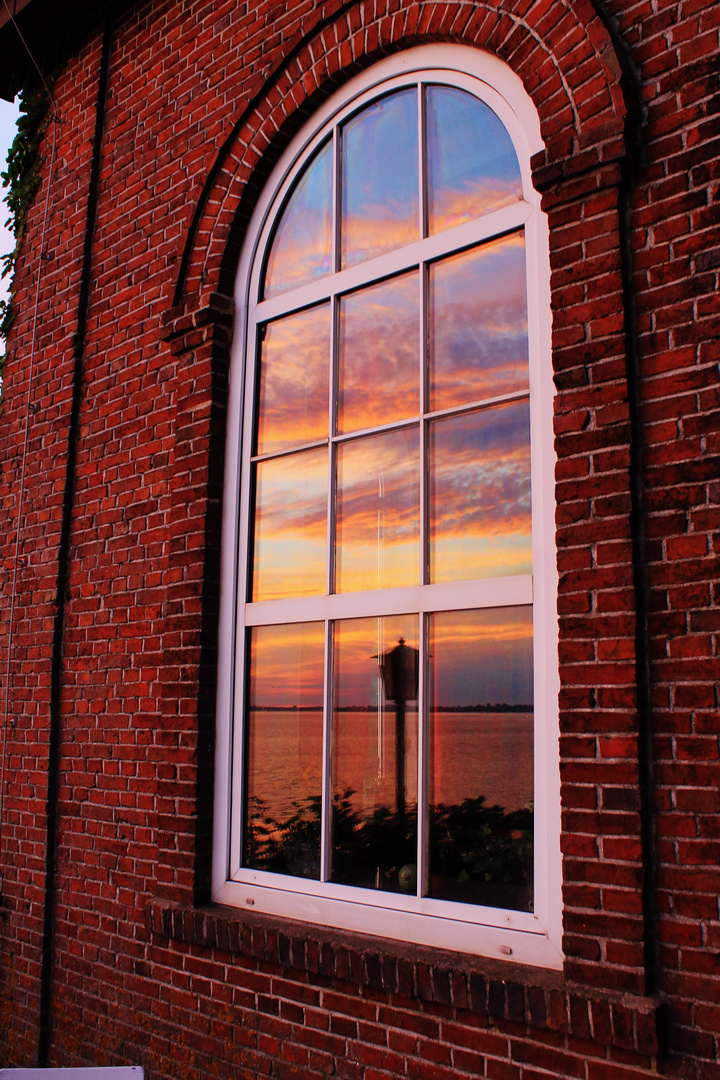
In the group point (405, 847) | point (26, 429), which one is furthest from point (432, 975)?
point (26, 429)

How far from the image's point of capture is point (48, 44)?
5430 mm

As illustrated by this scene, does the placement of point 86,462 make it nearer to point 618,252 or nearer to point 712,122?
point 618,252

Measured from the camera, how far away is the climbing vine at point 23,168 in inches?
215

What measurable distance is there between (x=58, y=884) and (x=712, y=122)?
14.5ft

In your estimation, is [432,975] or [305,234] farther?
[305,234]

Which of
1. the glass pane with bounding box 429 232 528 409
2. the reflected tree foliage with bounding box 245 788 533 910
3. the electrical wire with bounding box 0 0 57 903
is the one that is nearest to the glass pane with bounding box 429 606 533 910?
the reflected tree foliage with bounding box 245 788 533 910

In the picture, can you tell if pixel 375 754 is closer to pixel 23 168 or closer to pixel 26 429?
pixel 26 429

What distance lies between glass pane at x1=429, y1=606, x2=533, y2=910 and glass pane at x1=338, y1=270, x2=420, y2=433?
931mm

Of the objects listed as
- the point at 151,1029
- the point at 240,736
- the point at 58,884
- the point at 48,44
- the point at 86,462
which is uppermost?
the point at 48,44

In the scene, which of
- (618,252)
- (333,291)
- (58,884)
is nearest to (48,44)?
(333,291)

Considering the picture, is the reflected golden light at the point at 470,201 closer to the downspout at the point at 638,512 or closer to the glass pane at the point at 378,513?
the downspout at the point at 638,512

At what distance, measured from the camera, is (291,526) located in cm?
380

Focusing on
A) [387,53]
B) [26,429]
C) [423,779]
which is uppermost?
[387,53]

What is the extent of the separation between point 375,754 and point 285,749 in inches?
19.9
